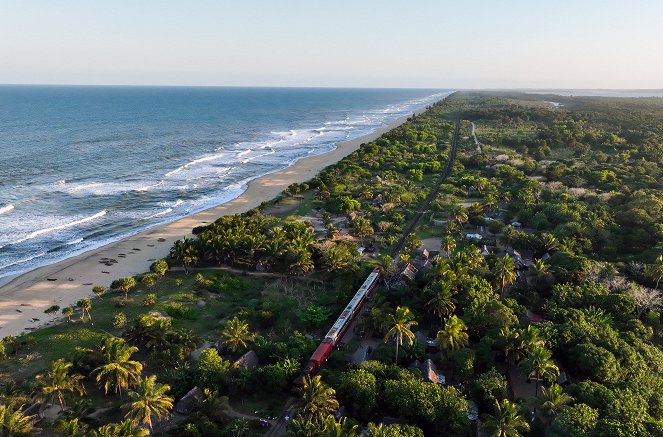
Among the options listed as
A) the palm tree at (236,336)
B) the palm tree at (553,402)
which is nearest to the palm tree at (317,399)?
the palm tree at (236,336)

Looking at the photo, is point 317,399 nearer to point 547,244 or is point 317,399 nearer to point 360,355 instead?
point 360,355

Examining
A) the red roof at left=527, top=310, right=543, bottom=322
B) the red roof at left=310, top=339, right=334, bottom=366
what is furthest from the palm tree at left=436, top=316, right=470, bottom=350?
the red roof at left=527, top=310, right=543, bottom=322

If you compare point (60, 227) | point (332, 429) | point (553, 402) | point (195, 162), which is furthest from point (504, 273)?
point (195, 162)

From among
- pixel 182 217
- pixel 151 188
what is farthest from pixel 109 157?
pixel 182 217

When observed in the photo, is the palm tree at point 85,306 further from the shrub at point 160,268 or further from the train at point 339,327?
the train at point 339,327

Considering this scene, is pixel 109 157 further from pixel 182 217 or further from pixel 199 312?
pixel 199 312

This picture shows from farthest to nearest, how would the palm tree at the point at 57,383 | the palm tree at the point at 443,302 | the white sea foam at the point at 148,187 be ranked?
the white sea foam at the point at 148,187 < the palm tree at the point at 443,302 < the palm tree at the point at 57,383
